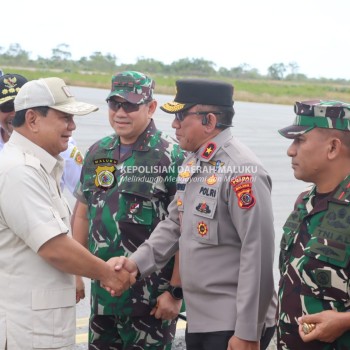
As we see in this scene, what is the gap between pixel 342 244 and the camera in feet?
8.94

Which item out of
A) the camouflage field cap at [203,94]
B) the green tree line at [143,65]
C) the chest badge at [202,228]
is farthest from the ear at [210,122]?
the green tree line at [143,65]

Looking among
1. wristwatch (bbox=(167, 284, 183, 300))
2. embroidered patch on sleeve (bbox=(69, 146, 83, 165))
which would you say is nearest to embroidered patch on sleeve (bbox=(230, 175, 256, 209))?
wristwatch (bbox=(167, 284, 183, 300))

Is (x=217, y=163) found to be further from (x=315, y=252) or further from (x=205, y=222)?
(x=315, y=252)

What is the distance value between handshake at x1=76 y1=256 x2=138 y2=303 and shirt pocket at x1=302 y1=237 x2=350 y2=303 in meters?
1.12

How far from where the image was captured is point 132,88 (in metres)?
4.00

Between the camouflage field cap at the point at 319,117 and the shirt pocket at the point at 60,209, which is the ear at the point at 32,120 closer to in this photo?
the shirt pocket at the point at 60,209

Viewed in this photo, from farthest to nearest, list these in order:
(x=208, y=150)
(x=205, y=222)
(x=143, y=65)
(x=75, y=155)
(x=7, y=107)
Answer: (x=143, y=65), (x=75, y=155), (x=7, y=107), (x=208, y=150), (x=205, y=222)

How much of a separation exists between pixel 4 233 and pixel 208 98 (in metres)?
1.19

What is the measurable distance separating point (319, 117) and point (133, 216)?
1.34m

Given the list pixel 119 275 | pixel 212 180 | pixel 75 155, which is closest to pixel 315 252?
pixel 212 180

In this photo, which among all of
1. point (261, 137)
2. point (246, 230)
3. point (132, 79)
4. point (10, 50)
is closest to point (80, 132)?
point (261, 137)

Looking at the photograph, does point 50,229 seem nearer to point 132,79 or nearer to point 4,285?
point 4,285

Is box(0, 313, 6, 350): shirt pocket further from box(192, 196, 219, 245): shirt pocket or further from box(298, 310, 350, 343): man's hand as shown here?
box(298, 310, 350, 343): man's hand

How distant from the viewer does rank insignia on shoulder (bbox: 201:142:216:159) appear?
3377mm
